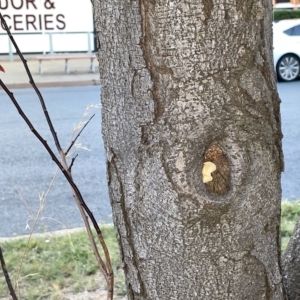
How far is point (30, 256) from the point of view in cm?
369

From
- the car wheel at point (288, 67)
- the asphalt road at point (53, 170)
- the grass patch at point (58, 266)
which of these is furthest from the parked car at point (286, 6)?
the grass patch at point (58, 266)

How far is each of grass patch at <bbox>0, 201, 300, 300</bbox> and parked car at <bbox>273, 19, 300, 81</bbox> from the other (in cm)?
934

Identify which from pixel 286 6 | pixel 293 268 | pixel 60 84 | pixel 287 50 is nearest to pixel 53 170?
pixel 293 268

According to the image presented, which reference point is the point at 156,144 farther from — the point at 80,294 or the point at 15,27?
the point at 15,27

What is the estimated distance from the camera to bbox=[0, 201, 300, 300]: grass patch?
3.25 m

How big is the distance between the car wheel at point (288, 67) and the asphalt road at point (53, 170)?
7.99 feet

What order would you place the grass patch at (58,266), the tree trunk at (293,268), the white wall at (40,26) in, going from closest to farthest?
1. the tree trunk at (293,268)
2. the grass patch at (58,266)
3. the white wall at (40,26)

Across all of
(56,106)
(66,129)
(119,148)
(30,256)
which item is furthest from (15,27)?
(119,148)

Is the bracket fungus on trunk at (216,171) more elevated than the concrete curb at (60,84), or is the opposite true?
the bracket fungus on trunk at (216,171)

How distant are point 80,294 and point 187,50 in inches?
93.1

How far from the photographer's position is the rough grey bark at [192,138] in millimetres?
1141

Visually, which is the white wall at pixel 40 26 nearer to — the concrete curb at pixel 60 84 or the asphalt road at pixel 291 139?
the concrete curb at pixel 60 84

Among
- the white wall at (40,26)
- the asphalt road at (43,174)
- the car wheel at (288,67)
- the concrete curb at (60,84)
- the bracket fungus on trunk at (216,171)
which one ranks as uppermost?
the white wall at (40,26)

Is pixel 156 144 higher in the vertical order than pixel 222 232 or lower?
higher
